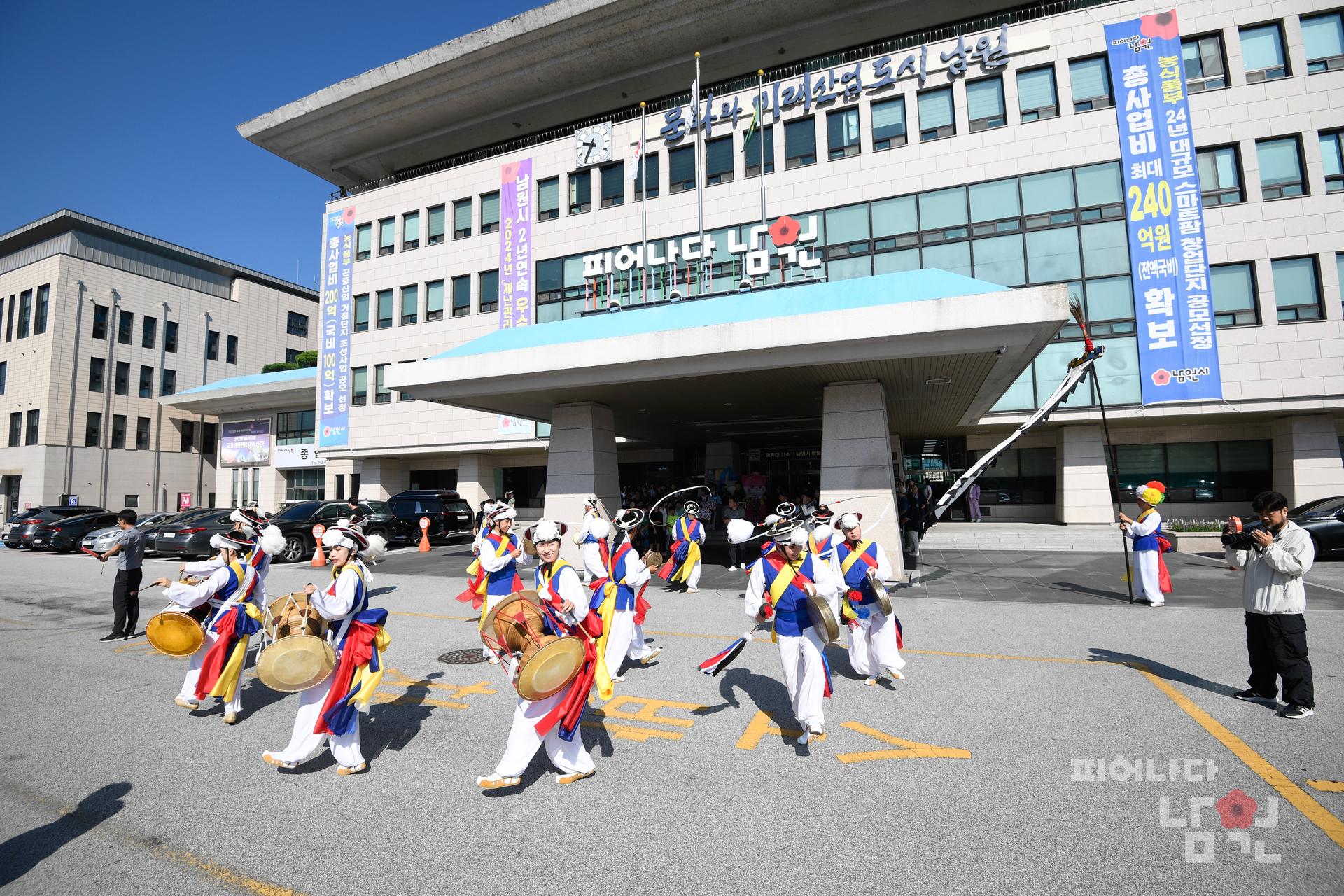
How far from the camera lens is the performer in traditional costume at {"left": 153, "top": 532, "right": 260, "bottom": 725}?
576cm

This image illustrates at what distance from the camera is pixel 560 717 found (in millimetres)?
4277

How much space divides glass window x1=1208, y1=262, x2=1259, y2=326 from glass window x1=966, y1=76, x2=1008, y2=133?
29.3 feet

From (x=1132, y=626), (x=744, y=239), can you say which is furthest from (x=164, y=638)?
(x=744, y=239)

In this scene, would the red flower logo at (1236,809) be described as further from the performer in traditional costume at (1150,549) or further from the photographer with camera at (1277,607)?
the performer in traditional costume at (1150,549)

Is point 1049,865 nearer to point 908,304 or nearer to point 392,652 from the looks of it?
point 392,652

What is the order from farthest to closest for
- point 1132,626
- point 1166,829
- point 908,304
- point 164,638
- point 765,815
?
point 908,304, point 1132,626, point 164,638, point 765,815, point 1166,829

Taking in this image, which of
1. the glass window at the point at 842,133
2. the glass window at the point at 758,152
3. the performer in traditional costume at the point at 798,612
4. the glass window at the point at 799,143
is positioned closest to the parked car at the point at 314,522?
the performer in traditional costume at the point at 798,612

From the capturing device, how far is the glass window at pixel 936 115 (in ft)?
77.8

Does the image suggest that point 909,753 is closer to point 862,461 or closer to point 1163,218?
point 862,461

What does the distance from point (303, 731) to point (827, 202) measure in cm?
2485

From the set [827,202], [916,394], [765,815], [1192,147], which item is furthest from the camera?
[827,202]

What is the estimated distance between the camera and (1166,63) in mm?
21734

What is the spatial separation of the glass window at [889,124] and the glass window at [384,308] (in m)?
23.7

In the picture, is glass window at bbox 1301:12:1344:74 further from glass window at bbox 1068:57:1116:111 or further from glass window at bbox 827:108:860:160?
glass window at bbox 827:108:860:160
